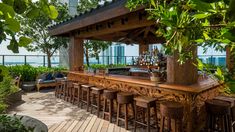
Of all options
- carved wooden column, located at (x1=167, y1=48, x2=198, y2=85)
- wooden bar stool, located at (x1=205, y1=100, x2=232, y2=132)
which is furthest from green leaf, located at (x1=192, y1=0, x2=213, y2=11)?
carved wooden column, located at (x1=167, y1=48, x2=198, y2=85)

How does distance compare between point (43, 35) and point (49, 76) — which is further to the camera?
point (43, 35)

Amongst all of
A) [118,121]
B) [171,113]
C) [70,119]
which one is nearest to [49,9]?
[171,113]

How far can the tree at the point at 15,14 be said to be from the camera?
50cm

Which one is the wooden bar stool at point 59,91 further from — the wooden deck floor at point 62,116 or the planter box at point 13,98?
the planter box at point 13,98

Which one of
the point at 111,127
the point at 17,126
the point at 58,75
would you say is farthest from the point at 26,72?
the point at 17,126

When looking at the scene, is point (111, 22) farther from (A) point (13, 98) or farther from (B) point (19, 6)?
(B) point (19, 6)

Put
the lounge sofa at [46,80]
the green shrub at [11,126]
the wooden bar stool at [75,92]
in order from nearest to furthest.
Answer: the green shrub at [11,126] → the wooden bar stool at [75,92] → the lounge sofa at [46,80]

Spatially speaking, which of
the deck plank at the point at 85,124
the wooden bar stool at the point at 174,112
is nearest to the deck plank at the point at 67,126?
the deck plank at the point at 85,124

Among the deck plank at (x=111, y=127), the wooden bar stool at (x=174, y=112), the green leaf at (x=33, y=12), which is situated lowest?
the deck plank at (x=111, y=127)

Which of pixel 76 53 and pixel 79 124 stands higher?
pixel 76 53

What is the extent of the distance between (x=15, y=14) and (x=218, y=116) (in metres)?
3.97

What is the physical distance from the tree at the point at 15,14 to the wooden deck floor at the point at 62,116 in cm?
408

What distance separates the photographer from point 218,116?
12.6 ft

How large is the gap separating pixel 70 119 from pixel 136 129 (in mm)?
1661
